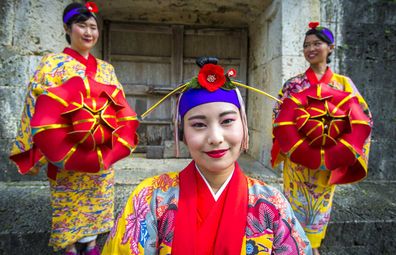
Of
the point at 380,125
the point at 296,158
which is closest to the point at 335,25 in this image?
the point at 380,125

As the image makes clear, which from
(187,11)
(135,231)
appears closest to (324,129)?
(135,231)

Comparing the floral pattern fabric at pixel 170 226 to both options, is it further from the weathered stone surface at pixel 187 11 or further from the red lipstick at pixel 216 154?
the weathered stone surface at pixel 187 11

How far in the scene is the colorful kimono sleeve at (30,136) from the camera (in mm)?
1591

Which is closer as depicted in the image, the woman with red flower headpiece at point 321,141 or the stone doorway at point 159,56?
the woman with red flower headpiece at point 321,141

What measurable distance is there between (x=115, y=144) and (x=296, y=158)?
3.60ft

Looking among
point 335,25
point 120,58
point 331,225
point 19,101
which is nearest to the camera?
point 331,225

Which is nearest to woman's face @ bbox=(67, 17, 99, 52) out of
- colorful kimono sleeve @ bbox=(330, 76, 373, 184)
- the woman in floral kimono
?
the woman in floral kimono

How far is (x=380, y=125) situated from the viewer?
10.6 ft

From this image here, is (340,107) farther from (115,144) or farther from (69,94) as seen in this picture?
(69,94)

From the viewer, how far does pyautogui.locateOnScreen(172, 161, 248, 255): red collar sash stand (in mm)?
986

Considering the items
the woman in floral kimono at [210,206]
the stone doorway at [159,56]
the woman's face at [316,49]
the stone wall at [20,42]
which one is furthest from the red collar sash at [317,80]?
the stone wall at [20,42]

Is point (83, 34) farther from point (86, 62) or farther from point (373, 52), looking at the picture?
point (373, 52)

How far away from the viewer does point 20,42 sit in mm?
2719

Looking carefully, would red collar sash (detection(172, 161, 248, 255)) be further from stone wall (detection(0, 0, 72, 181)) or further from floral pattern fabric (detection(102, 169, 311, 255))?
stone wall (detection(0, 0, 72, 181))
